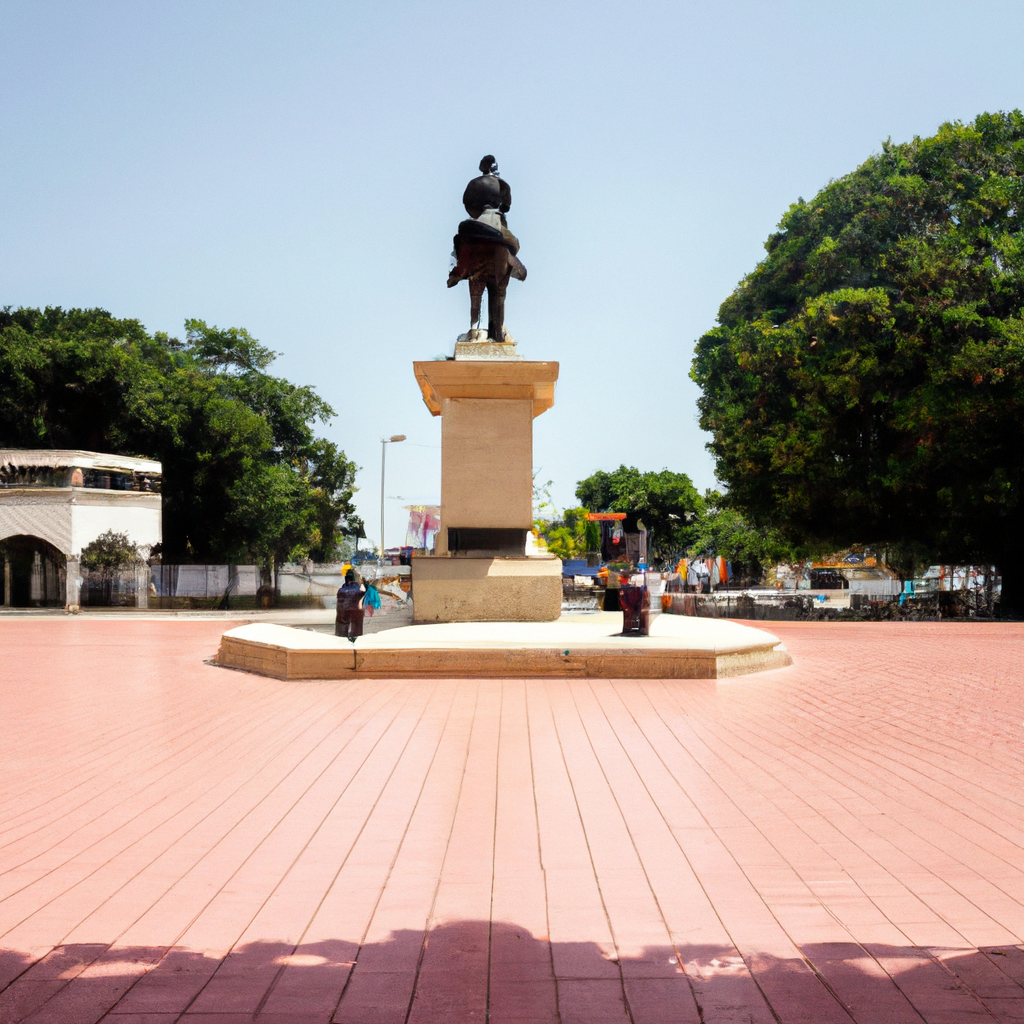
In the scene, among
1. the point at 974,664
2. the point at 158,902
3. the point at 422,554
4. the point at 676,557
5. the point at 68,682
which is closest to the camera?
the point at 158,902

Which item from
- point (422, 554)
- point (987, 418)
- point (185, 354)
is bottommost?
point (422, 554)

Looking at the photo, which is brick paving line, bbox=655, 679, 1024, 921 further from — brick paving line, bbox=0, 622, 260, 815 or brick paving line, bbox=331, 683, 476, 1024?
brick paving line, bbox=0, 622, 260, 815

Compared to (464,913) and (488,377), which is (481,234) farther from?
(464,913)

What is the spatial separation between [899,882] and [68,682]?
968cm

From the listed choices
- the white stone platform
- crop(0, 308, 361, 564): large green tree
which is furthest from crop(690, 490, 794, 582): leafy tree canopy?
the white stone platform

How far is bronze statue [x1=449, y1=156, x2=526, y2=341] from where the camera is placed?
14.9 m

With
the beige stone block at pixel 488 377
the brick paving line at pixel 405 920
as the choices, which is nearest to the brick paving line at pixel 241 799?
the brick paving line at pixel 405 920

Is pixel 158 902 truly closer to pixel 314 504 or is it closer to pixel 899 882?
pixel 899 882

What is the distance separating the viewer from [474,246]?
1502cm

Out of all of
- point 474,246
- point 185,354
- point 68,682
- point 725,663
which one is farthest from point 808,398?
point 185,354

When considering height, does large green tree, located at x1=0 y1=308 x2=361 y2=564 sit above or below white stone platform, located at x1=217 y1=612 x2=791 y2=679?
above

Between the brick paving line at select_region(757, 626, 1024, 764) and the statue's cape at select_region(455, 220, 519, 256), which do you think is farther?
the statue's cape at select_region(455, 220, 519, 256)

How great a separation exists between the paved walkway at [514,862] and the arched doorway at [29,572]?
3053cm

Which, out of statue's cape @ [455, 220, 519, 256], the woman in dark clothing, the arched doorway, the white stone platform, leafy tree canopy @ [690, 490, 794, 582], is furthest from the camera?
the arched doorway
